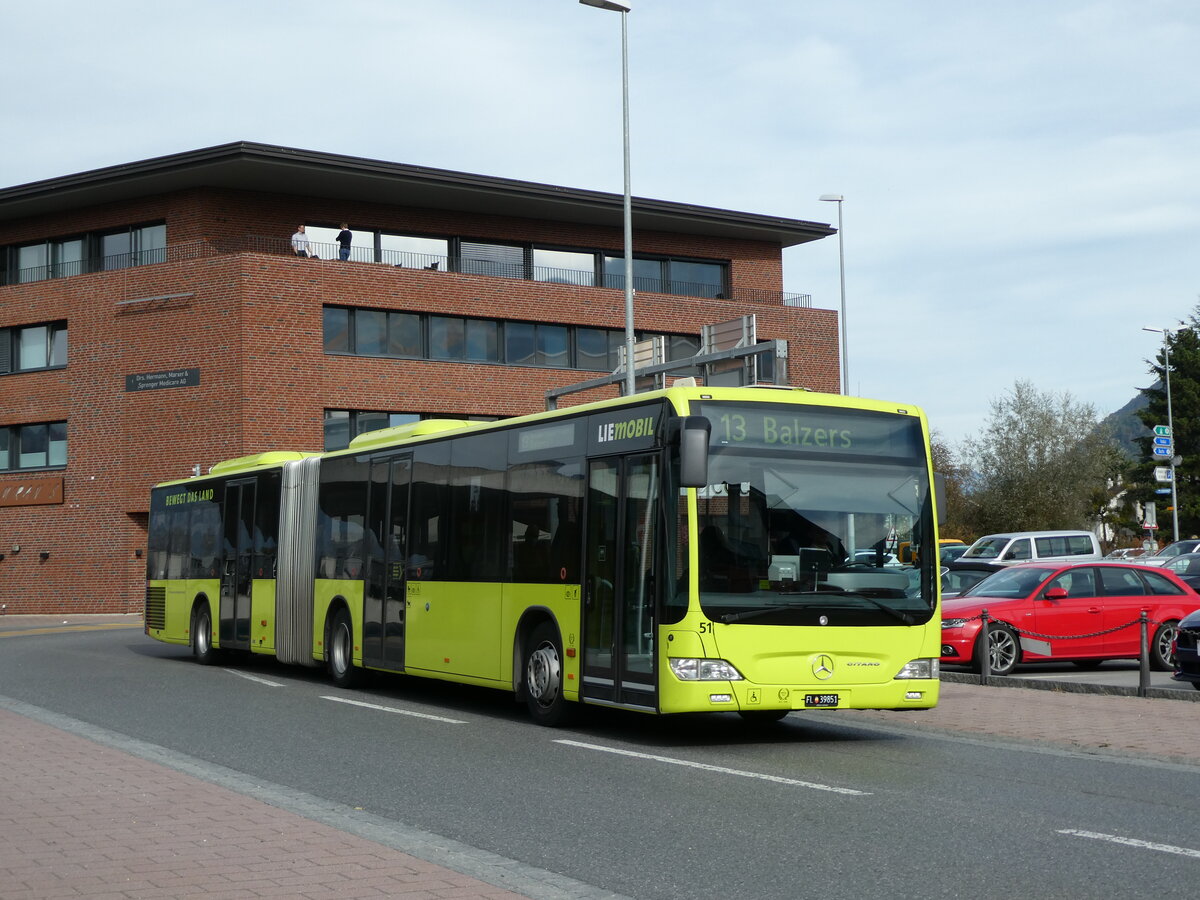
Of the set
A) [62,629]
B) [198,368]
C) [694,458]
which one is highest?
[198,368]

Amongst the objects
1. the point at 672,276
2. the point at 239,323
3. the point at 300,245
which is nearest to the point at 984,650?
the point at 239,323

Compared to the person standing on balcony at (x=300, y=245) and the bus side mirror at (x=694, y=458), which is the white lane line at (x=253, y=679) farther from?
the person standing on balcony at (x=300, y=245)

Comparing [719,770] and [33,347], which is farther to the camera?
[33,347]

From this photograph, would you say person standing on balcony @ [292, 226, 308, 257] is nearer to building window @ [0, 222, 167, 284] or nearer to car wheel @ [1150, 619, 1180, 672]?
building window @ [0, 222, 167, 284]

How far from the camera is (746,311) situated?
49688 millimetres

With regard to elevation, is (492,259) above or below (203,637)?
above

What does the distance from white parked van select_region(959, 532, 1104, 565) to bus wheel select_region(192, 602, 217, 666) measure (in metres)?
18.6

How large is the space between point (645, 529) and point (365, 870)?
5.46 m

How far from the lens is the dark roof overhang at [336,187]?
41562mm

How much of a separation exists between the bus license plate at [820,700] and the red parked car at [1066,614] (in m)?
7.66

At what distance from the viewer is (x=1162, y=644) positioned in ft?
63.5

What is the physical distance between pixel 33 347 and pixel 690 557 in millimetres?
38860

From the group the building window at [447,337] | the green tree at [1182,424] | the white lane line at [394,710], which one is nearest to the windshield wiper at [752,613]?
the white lane line at [394,710]

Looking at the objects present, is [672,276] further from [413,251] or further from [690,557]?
[690,557]
